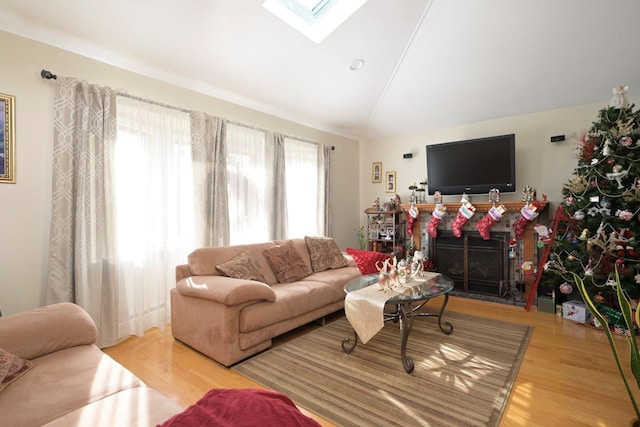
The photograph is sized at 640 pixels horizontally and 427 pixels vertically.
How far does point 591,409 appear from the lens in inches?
75.8

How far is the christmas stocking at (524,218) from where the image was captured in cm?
Answer: 400

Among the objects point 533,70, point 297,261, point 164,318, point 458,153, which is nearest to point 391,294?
point 297,261

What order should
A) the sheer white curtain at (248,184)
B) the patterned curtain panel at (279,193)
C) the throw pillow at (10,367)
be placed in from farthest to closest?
the patterned curtain panel at (279,193), the sheer white curtain at (248,184), the throw pillow at (10,367)

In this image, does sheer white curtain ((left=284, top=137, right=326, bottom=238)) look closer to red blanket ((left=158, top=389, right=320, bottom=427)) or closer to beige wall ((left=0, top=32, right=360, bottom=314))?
beige wall ((left=0, top=32, right=360, bottom=314))

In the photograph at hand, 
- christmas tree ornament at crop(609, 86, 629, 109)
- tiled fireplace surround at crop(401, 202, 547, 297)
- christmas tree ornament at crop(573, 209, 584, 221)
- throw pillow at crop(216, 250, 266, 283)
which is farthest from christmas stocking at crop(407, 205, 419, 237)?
throw pillow at crop(216, 250, 266, 283)

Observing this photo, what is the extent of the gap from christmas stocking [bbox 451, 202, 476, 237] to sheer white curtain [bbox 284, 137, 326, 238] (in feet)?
6.68

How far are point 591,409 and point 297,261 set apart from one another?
8.73 ft

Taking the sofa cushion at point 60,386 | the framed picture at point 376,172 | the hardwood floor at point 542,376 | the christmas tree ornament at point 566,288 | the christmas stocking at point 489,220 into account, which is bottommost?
the hardwood floor at point 542,376

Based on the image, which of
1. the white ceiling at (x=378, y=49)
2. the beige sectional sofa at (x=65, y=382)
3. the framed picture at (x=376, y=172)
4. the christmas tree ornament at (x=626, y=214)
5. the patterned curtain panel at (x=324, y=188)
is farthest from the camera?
the framed picture at (x=376, y=172)

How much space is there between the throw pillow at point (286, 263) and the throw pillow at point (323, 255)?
0.22 meters

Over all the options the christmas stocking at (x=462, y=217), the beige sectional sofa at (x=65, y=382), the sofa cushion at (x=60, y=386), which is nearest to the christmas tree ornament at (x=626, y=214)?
the christmas stocking at (x=462, y=217)

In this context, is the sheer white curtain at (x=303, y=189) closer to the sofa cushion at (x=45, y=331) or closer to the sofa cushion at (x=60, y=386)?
the sofa cushion at (x=45, y=331)

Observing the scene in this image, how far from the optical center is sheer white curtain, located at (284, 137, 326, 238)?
475 cm

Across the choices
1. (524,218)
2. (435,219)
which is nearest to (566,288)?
(524,218)
